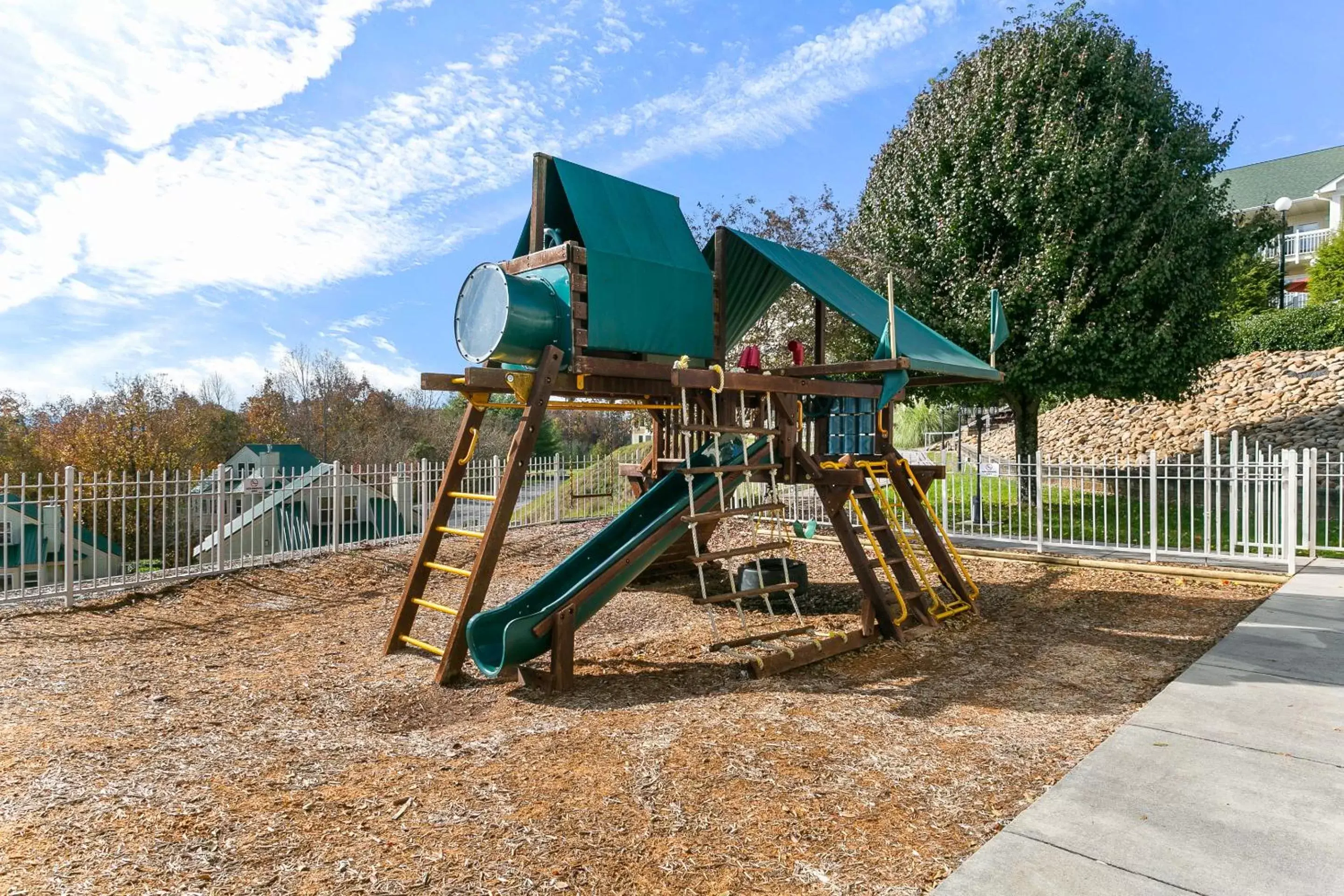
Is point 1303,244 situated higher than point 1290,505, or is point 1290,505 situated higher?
point 1303,244

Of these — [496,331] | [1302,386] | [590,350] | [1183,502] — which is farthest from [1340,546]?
[496,331]

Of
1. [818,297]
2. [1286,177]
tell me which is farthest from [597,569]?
[1286,177]

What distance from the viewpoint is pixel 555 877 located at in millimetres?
2887

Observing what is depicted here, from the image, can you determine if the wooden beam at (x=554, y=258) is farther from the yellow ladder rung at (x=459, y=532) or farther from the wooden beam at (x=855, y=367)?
the wooden beam at (x=855, y=367)

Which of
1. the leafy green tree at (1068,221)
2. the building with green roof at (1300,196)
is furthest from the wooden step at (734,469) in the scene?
the building with green roof at (1300,196)

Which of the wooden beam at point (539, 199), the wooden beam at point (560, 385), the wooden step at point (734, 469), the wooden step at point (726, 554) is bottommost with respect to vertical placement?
the wooden step at point (726, 554)

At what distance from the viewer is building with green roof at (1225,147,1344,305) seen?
33.6 m

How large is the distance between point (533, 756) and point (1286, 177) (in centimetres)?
4935

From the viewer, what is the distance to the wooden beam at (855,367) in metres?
6.93

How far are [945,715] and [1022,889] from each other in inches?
81.2

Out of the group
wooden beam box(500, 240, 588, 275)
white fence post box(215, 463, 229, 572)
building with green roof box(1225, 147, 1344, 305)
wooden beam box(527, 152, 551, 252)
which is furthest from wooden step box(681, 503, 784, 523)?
building with green roof box(1225, 147, 1344, 305)

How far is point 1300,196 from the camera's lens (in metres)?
35.5

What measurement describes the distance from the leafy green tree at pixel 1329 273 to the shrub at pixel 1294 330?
4.51 meters

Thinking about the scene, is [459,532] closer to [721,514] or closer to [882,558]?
[721,514]
